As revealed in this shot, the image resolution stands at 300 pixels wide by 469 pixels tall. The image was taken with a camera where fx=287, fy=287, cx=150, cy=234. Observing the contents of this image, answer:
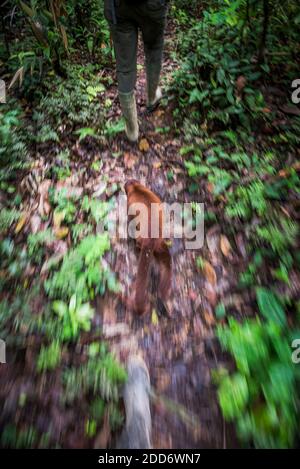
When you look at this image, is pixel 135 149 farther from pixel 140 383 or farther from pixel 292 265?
pixel 140 383

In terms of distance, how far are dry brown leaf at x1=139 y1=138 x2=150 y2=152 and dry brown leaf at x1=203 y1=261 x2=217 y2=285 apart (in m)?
1.68

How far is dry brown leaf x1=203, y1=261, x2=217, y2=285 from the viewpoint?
237 centimetres

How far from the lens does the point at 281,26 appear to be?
3.76 meters

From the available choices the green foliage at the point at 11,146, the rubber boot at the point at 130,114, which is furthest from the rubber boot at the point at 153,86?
the green foliage at the point at 11,146

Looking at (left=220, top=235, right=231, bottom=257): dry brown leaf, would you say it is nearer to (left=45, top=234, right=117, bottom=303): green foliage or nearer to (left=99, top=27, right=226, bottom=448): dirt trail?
(left=99, top=27, right=226, bottom=448): dirt trail

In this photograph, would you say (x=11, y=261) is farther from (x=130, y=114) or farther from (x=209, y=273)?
(x=130, y=114)

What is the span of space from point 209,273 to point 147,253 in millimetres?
552

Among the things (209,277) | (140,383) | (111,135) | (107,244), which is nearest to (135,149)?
(111,135)

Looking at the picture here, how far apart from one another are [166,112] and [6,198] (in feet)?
7.30

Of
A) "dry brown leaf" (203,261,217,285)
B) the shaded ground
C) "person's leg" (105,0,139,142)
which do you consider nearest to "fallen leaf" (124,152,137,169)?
"person's leg" (105,0,139,142)

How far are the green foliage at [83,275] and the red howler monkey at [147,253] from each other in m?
0.23

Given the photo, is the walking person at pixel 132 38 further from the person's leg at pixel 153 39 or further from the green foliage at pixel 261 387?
the green foliage at pixel 261 387

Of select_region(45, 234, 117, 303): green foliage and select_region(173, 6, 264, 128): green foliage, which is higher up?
select_region(173, 6, 264, 128): green foliage
